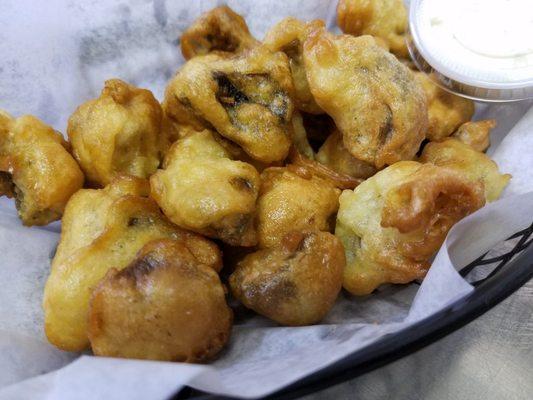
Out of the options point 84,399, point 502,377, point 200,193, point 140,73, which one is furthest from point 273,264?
point 140,73

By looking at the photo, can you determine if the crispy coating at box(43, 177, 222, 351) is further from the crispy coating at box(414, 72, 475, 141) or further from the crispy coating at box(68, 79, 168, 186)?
the crispy coating at box(414, 72, 475, 141)

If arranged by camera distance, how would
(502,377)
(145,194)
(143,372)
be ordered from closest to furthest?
(143,372) → (145,194) → (502,377)

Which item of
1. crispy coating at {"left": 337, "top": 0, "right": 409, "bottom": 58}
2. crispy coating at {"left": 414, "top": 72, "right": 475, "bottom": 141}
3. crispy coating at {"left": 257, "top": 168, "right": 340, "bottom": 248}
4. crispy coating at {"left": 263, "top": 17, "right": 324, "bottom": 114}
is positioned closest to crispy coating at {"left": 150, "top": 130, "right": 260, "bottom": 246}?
crispy coating at {"left": 257, "top": 168, "right": 340, "bottom": 248}

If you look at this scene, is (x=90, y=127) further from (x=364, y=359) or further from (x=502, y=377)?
(x=502, y=377)

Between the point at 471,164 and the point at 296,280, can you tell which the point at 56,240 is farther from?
the point at 471,164

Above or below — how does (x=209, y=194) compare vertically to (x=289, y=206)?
above

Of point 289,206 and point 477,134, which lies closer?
point 289,206

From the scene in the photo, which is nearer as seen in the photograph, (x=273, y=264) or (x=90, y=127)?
(x=273, y=264)

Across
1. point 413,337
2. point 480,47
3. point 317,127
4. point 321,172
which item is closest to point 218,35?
point 317,127
